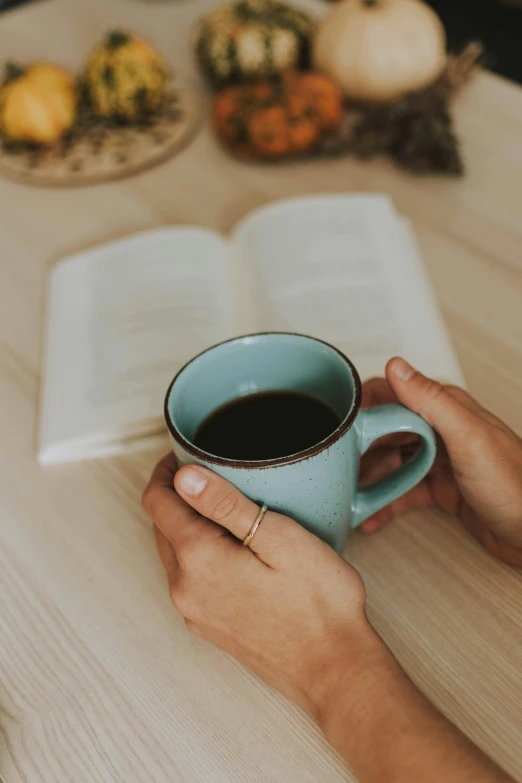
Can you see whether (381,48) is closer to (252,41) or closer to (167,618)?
(252,41)

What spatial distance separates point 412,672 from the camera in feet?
1.67

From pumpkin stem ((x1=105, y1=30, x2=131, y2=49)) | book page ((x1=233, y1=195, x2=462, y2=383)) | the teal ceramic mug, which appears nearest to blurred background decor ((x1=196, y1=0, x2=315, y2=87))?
pumpkin stem ((x1=105, y1=30, x2=131, y2=49))

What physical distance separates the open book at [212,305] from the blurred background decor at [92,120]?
246 millimetres

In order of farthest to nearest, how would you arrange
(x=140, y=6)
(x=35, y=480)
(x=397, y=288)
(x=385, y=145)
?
(x=140, y=6) < (x=385, y=145) < (x=397, y=288) < (x=35, y=480)

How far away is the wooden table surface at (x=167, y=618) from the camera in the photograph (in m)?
0.48

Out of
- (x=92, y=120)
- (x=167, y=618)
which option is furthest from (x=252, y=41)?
(x=167, y=618)

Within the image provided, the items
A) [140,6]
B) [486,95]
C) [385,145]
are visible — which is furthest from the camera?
[140,6]

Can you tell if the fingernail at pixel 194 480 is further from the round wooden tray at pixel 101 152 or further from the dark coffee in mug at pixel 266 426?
the round wooden tray at pixel 101 152

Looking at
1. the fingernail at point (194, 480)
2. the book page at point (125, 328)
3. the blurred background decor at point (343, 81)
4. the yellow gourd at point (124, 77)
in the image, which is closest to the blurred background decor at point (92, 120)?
the yellow gourd at point (124, 77)

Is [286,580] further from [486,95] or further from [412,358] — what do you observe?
[486,95]

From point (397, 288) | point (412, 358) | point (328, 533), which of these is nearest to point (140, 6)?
point (397, 288)

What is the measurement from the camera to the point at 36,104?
41.7 inches

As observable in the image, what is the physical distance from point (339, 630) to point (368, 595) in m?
0.09

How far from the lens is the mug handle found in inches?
19.0
